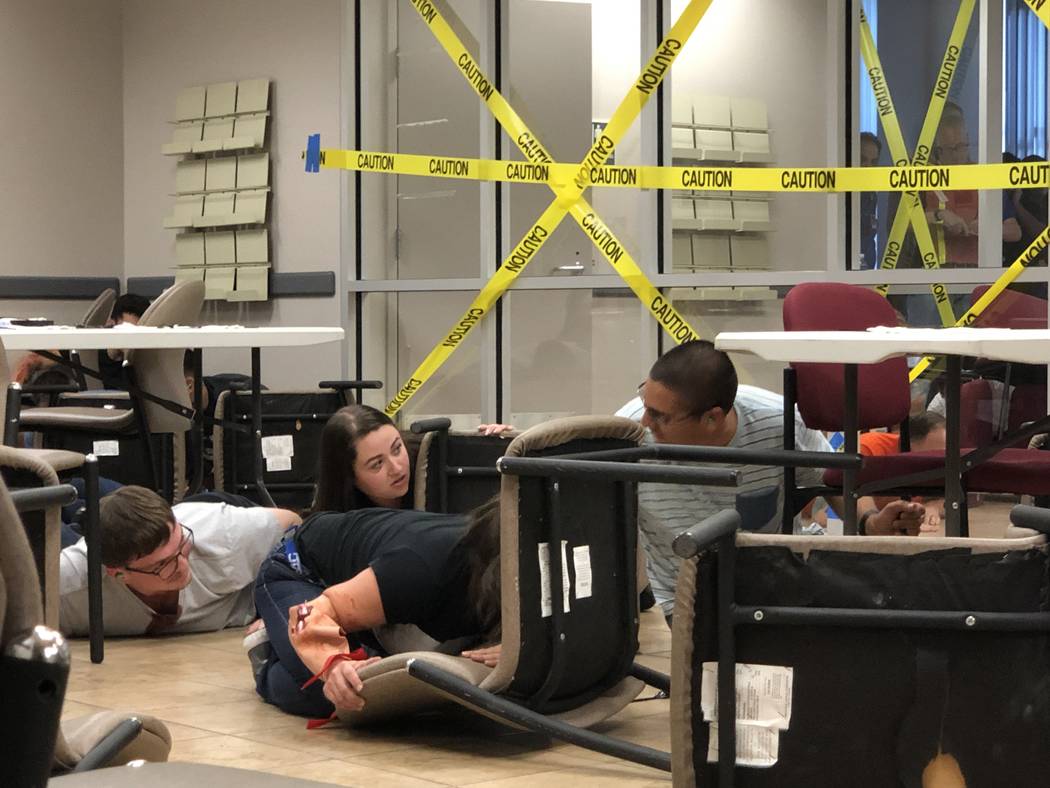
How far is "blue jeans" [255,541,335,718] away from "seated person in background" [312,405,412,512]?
0.50 m

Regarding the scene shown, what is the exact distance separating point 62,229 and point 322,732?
5.96 m

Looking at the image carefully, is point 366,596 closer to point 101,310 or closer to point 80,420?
point 80,420

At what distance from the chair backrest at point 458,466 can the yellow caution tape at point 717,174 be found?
2.31 m

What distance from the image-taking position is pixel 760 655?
1.55 m

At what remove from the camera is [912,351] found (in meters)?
2.75

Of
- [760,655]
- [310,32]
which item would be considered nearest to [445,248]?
[310,32]

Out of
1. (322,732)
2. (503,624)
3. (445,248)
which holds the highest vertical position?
(445,248)

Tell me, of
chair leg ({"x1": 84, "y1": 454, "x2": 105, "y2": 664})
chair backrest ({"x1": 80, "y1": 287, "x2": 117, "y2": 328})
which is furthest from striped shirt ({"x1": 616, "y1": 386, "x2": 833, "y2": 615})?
chair backrest ({"x1": 80, "y1": 287, "x2": 117, "y2": 328})

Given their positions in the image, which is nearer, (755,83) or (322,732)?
(322,732)

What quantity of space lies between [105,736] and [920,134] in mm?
4907

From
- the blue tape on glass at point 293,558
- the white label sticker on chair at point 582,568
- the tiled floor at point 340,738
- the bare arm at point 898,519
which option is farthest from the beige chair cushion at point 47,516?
the bare arm at point 898,519

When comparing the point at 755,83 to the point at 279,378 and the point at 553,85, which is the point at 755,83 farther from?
the point at 279,378

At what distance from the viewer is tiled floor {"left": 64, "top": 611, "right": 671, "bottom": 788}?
2457 millimetres

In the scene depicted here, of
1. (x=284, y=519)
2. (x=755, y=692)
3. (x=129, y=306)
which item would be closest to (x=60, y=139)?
(x=129, y=306)
